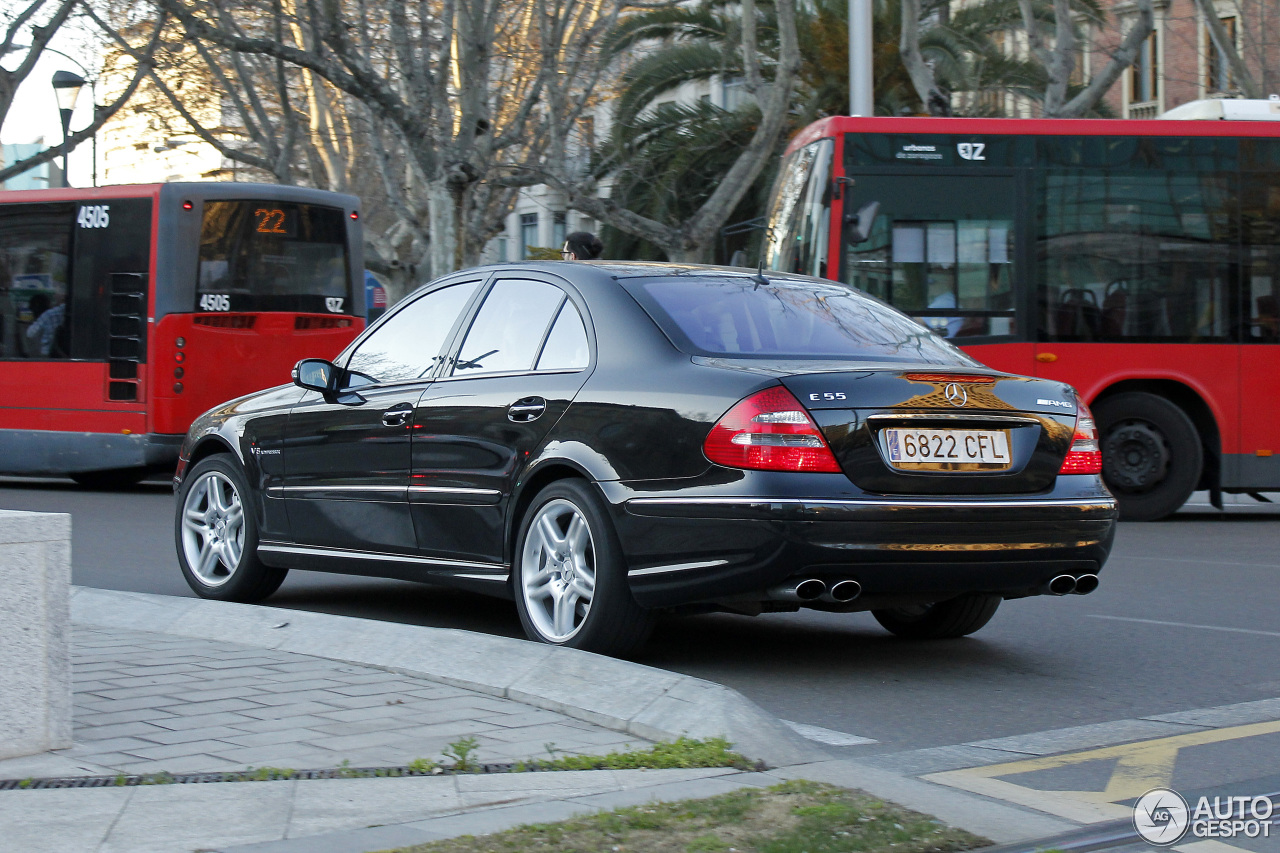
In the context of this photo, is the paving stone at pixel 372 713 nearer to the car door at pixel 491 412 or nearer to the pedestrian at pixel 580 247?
the car door at pixel 491 412

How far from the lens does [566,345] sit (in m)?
6.64

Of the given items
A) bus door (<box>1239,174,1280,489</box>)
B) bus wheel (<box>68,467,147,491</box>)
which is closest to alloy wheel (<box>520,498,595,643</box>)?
bus door (<box>1239,174,1280,489</box>)

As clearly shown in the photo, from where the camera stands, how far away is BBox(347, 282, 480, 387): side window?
7.38 metres

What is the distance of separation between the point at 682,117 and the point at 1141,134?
14.5 meters

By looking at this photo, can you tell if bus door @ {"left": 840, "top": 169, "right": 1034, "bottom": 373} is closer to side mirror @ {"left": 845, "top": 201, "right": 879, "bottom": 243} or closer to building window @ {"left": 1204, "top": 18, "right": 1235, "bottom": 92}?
side mirror @ {"left": 845, "top": 201, "right": 879, "bottom": 243}

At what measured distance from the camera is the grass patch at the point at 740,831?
3.69m

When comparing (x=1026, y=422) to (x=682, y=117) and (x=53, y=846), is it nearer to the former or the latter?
(x=53, y=846)

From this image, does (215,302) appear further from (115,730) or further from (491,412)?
(115,730)

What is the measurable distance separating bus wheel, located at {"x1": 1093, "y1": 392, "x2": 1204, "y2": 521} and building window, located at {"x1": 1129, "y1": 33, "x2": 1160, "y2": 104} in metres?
29.4

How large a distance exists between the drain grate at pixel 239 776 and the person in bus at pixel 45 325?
13.3 meters

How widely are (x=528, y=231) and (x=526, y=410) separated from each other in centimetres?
5351

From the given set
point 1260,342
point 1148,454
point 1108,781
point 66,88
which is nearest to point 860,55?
point 1260,342

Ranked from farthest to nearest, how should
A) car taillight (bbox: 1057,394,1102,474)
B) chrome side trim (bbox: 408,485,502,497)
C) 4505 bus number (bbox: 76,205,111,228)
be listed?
1. 4505 bus number (bbox: 76,205,111,228)
2. chrome side trim (bbox: 408,485,502,497)
3. car taillight (bbox: 1057,394,1102,474)

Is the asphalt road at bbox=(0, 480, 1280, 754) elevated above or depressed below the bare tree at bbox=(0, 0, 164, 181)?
below
